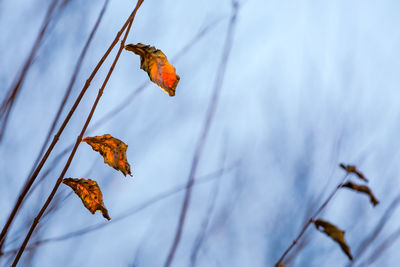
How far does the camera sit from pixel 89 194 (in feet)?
1.77

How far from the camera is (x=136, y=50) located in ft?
1.78

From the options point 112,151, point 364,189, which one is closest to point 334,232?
point 364,189

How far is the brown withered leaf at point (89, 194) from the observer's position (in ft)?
1.73

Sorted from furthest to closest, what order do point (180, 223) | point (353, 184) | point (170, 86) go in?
point (180, 223) → point (353, 184) → point (170, 86)

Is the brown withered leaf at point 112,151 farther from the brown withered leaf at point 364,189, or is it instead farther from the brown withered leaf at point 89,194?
the brown withered leaf at point 364,189

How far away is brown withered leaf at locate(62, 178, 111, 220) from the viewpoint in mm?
529

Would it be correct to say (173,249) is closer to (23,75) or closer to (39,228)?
(39,228)

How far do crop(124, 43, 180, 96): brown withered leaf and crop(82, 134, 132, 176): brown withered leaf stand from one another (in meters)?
0.10

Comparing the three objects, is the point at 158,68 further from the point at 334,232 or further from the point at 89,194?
the point at 334,232

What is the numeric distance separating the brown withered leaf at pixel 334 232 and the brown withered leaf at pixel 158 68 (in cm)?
Answer: 35

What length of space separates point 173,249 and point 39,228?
0.34 meters

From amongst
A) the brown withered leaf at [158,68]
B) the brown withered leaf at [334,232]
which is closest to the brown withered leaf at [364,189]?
the brown withered leaf at [334,232]

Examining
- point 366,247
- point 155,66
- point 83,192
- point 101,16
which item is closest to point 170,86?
point 155,66

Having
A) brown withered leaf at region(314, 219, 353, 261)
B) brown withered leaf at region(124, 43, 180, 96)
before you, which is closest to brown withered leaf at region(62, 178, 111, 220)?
brown withered leaf at region(124, 43, 180, 96)
